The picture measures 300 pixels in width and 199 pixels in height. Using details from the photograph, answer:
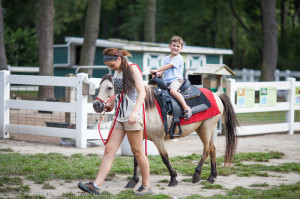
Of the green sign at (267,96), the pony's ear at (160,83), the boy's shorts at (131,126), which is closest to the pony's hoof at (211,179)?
the pony's ear at (160,83)

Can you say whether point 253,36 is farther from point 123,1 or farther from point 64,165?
point 64,165

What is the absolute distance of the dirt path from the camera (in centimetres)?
595

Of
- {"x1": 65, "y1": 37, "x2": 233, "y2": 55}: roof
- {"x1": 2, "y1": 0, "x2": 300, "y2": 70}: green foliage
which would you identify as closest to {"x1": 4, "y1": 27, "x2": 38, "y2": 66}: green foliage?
{"x1": 2, "y1": 0, "x2": 300, "y2": 70}: green foliage

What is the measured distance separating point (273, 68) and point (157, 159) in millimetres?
14578

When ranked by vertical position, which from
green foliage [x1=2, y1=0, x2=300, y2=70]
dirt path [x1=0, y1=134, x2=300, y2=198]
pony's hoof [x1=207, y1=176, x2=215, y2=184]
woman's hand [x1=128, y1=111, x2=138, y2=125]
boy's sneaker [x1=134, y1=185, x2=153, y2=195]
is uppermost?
green foliage [x1=2, y1=0, x2=300, y2=70]

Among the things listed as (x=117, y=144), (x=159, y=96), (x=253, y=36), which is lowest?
(x=117, y=144)

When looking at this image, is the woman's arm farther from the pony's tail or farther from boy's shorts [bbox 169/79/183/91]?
the pony's tail

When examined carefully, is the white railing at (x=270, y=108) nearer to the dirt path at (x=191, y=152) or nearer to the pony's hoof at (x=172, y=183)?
the dirt path at (x=191, y=152)

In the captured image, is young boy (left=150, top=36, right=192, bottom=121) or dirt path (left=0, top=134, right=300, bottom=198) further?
young boy (left=150, top=36, right=192, bottom=121)

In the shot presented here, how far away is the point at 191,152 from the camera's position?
9.10 m

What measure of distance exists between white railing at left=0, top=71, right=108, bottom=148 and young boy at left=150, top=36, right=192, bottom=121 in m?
2.82

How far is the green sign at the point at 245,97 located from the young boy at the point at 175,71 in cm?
467

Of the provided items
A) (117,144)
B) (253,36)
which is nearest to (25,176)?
(117,144)

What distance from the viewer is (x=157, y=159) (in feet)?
26.3
